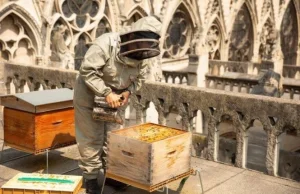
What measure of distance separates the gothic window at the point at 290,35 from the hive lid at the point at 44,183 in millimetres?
22425

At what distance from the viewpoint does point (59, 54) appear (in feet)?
31.1

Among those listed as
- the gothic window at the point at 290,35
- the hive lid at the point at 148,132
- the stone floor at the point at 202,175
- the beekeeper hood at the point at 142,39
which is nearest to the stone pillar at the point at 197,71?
the stone floor at the point at 202,175

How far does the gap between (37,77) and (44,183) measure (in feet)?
12.2

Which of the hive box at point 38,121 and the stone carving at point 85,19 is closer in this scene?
the hive box at point 38,121

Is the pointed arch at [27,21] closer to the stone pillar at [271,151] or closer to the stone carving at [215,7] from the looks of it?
the stone pillar at [271,151]

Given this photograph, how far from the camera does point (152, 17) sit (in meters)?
3.08

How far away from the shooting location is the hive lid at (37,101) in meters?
4.05

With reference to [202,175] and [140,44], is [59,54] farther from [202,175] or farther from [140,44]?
[140,44]

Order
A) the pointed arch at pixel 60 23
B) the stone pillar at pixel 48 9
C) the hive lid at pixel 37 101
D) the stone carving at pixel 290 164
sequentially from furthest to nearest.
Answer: the pointed arch at pixel 60 23
the stone pillar at pixel 48 9
the stone carving at pixel 290 164
the hive lid at pixel 37 101

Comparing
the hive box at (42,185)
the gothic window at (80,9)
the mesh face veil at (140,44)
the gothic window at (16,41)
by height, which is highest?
the gothic window at (80,9)

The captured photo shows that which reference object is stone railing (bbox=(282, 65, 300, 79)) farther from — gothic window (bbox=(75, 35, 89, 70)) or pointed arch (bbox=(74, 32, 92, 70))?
gothic window (bbox=(75, 35, 89, 70))

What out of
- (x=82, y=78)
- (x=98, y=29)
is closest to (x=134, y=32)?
(x=82, y=78)

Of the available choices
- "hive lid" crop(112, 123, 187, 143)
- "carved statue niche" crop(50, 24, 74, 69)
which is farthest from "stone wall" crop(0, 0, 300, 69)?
"hive lid" crop(112, 123, 187, 143)

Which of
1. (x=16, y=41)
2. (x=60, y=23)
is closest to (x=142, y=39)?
(x=16, y=41)
